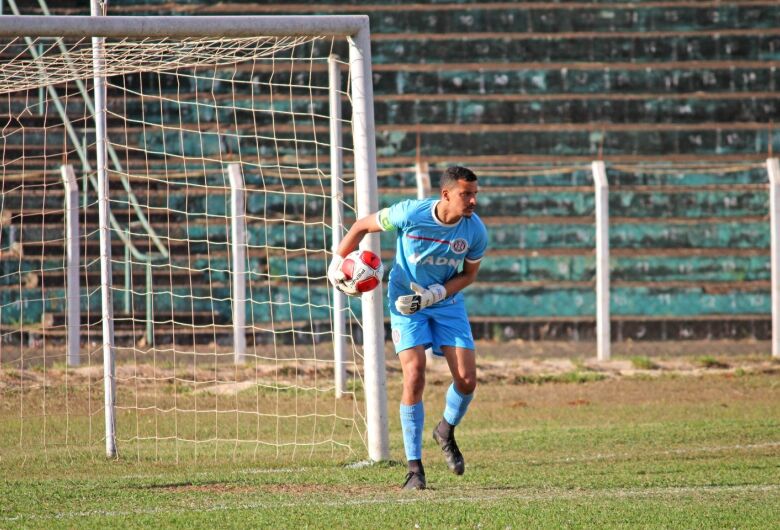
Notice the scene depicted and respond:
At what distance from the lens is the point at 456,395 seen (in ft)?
25.4

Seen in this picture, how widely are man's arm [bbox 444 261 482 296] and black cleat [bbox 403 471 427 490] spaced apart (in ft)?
3.55

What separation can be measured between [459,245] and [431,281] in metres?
0.28

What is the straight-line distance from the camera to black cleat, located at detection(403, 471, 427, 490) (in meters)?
7.03

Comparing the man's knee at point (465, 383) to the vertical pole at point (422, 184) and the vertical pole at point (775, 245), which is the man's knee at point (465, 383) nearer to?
the vertical pole at point (422, 184)

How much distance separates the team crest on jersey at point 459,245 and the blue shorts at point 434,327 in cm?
33

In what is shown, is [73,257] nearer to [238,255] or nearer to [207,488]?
[238,255]

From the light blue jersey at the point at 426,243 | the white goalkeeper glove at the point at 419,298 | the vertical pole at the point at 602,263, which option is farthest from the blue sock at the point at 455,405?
the vertical pole at the point at 602,263

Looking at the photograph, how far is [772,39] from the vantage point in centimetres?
1839

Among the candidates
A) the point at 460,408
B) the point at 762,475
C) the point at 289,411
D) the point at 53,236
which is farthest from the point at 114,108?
the point at 762,475

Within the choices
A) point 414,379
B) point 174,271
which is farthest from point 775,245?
point 414,379

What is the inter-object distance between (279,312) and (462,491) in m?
9.17

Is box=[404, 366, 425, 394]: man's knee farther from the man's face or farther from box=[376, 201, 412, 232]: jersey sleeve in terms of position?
the man's face

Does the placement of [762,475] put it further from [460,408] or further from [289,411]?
[289,411]

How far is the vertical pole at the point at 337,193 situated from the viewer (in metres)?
9.56
